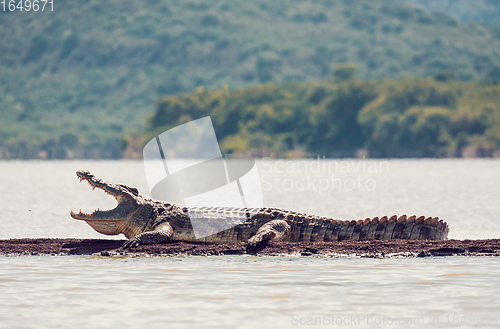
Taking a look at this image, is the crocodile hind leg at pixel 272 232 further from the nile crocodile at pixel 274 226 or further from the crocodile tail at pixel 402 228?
the crocodile tail at pixel 402 228

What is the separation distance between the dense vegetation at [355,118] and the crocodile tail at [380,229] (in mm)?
106564

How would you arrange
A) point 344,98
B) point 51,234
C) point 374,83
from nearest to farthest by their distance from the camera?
point 51,234 → point 344,98 → point 374,83

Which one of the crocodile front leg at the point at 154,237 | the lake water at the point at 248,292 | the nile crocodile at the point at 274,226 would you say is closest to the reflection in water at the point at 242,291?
the lake water at the point at 248,292

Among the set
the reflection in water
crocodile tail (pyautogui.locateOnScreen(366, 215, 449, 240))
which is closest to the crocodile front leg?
the reflection in water

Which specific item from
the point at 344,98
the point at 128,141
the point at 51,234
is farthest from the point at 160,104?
the point at 51,234

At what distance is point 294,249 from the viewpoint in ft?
50.9

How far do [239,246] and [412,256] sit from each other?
9.63 ft

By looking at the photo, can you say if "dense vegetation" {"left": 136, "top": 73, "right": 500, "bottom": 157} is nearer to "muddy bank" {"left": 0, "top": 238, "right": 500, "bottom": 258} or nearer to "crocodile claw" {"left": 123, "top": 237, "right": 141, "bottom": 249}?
"muddy bank" {"left": 0, "top": 238, "right": 500, "bottom": 258}

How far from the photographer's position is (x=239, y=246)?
1584 centimetres

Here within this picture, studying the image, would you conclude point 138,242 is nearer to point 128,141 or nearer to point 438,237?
point 438,237

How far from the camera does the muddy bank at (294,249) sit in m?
15.1

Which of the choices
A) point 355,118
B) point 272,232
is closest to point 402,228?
point 272,232

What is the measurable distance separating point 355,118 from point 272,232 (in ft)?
393

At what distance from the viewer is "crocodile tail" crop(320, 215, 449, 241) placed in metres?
16.4
